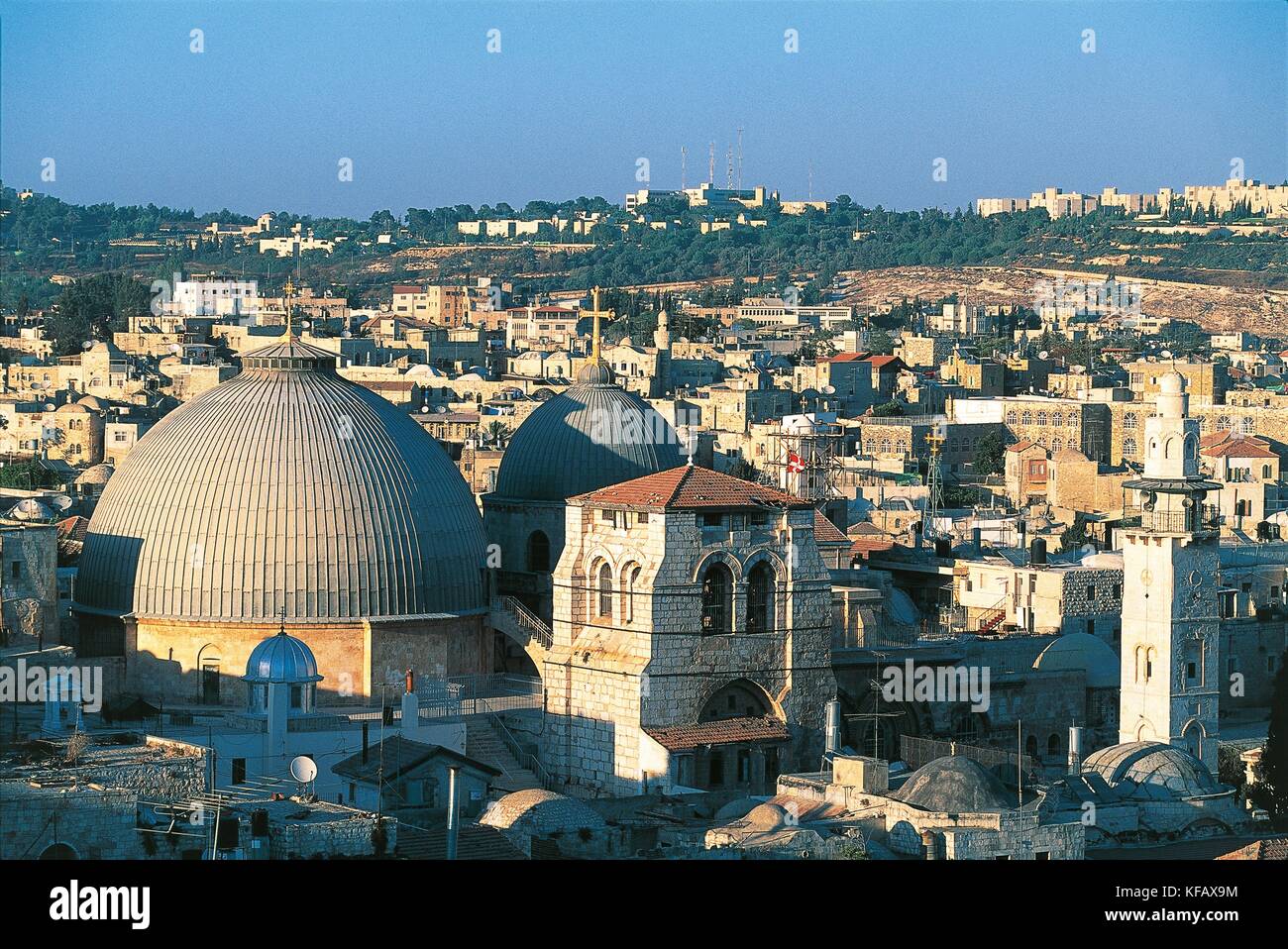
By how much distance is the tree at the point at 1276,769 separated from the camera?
45.3m

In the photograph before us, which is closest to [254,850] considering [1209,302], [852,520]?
[852,520]

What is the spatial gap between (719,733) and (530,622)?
4006 millimetres

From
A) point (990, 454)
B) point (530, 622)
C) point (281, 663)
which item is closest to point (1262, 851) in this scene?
point (530, 622)

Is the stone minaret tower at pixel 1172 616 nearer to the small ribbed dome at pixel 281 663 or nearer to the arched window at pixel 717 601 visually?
the arched window at pixel 717 601

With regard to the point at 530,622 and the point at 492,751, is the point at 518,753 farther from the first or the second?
the point at 530,622

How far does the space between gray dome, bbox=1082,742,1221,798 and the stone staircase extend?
776 centimetres

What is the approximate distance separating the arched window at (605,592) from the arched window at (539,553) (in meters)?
4.11

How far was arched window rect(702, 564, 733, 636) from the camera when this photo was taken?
45062 millimetres

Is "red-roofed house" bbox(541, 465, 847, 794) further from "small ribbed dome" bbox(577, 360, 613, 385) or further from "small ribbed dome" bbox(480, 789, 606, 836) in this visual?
"small ribbed dome" bbox(480, 789, 606, 836)

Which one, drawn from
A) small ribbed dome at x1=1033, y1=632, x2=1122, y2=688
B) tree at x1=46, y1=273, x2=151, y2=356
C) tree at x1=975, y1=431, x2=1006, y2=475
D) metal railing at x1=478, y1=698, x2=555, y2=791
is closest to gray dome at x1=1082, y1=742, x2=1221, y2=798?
metal railing at x1=478, y1=698, x2=555, y2=791

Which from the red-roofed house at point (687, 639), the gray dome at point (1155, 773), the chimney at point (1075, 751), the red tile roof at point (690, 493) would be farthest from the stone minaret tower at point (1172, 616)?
the red tile roof at point (690, 493)

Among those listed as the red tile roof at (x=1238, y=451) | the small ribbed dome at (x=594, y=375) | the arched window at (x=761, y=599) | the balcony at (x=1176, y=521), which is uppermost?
the small ribbed dome at (x=594, y=375)
